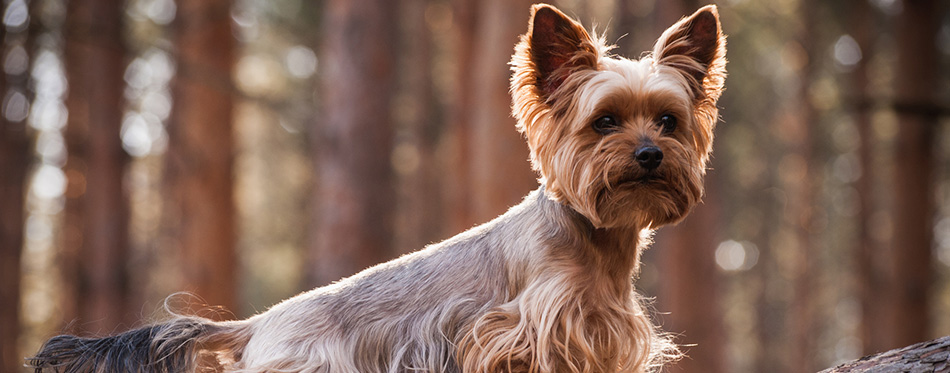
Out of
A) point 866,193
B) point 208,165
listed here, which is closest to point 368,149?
point 208,165

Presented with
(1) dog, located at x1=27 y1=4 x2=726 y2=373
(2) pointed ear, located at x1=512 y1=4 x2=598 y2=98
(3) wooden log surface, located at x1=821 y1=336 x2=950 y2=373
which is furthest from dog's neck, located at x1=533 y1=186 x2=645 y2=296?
(3) wooden log surface, located at x1=821 y1=336 x2=950 y2=373

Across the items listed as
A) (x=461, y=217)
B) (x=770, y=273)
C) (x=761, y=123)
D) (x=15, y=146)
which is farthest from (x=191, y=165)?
(x=770, y=273)

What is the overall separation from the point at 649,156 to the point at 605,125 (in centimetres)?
39

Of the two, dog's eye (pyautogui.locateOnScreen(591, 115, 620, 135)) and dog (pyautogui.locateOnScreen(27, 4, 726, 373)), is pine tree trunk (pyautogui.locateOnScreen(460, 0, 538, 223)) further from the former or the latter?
dog's eye (pyautogui.locateOnScreen(591, 115, 620, 135))

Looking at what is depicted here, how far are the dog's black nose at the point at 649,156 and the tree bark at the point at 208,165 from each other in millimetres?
10069

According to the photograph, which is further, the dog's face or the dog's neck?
the dog's neck

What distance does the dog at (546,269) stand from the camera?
4.79 metres

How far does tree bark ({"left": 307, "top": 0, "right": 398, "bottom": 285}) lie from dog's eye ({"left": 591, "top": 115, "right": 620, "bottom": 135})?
6640 mm

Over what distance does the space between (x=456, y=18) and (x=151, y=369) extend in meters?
13.3

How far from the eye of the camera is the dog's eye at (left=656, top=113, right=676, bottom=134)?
4.86 m

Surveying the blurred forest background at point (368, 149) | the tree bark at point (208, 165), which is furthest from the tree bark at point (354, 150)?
the tree bark at point (208, 165)

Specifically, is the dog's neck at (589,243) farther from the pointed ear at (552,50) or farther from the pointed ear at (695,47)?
the pointed ear at (695,47)

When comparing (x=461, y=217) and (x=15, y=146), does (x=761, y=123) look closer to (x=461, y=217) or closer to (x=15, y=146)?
(x=461, y=217)

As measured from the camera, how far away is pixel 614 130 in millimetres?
A: 4855
